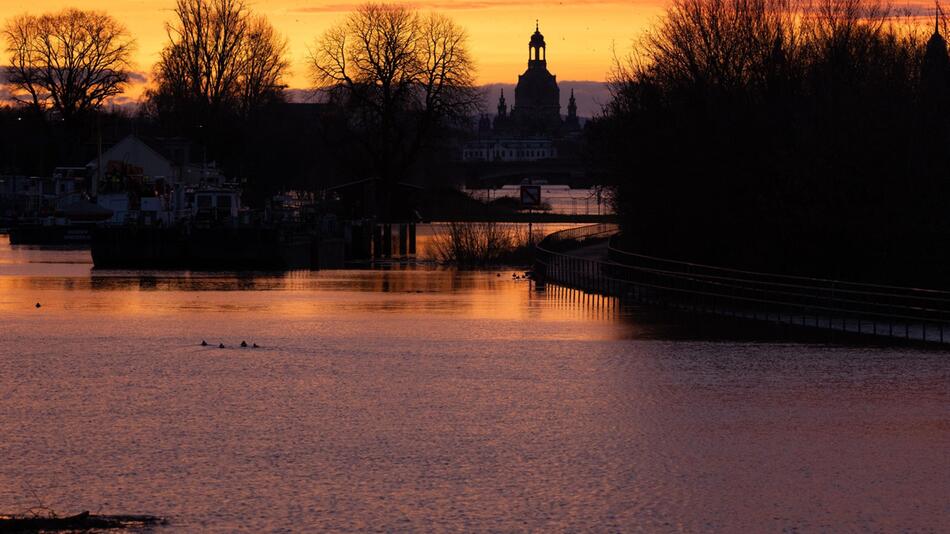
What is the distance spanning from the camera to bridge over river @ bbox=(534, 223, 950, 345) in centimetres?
3528

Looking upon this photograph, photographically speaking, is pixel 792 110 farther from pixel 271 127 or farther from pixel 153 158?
pixel 271 127

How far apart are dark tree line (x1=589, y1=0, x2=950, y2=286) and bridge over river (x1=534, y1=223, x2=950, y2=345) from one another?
60.3 inches

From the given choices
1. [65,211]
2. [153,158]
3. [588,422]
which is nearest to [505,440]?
[588,422]

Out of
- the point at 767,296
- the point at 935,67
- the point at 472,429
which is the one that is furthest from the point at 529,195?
the point at 472,429

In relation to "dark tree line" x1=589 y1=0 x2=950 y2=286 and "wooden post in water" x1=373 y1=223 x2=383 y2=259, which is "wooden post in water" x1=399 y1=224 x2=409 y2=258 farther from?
"dark tree line" x1=589 y1=0 x2=950 y2=286

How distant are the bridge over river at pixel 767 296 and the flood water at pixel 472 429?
3187 millimetres

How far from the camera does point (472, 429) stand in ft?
67.0

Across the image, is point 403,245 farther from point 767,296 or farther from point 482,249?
point 767,296

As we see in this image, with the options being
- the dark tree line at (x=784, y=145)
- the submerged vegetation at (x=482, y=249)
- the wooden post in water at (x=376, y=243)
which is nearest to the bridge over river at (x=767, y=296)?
the dark tree line at (x=784, y=145)

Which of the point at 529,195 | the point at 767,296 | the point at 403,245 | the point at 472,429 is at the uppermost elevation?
the point at 529,195

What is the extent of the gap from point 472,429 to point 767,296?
23.3 metres

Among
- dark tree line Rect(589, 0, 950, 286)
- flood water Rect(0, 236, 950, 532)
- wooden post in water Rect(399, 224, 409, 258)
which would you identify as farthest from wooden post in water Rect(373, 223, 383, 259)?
flood water Rect(0, 236, 950, 532)

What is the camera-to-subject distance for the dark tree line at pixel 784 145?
4478cm

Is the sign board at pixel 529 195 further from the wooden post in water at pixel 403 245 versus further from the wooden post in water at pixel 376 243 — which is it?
the wooden post in water at pixel 376 243
